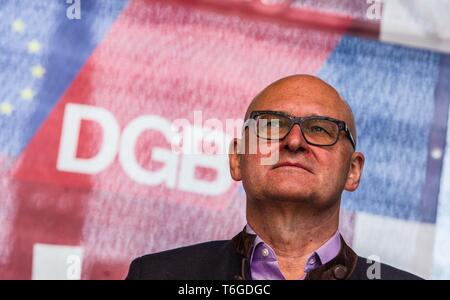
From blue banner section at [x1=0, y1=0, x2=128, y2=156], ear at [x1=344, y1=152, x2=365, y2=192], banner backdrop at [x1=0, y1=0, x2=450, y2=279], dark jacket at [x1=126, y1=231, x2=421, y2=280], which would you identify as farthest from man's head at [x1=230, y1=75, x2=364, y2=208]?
blue banner section at [x1=0, y1=0, x2=128, y2=156]

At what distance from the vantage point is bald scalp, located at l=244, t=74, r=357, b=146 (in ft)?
6.21

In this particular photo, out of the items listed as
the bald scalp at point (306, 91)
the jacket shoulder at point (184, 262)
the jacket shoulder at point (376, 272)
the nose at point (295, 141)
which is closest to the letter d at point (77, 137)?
the jacket shoulder at point (184, 262)

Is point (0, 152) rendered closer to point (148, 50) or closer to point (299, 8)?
point (148, 50)

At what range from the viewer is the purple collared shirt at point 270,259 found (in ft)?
6.03

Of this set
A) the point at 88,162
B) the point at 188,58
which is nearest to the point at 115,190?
the point at 88,162

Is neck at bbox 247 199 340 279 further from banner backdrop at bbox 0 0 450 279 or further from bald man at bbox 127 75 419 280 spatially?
banner backdrop at bbox 0 0 450 279

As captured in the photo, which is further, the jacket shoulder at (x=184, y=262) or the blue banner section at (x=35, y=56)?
the blue banner section at (x=35, y=56)

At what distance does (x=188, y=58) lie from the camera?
2.14 meters

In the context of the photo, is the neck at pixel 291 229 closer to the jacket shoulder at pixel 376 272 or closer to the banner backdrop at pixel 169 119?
the jacket shoulder at pixel 376 272

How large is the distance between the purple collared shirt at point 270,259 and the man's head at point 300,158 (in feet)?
0.30

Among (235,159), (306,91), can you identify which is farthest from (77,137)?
(306,91)

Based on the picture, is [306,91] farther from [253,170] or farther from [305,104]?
[253,170]

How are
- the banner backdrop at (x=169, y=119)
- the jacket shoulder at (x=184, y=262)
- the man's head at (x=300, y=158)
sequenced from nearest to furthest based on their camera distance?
the man's head at (x=300, y=158)
the jacket shoulder at (x=184, y=262)
the banner backdrop at (x=169, y=119)
